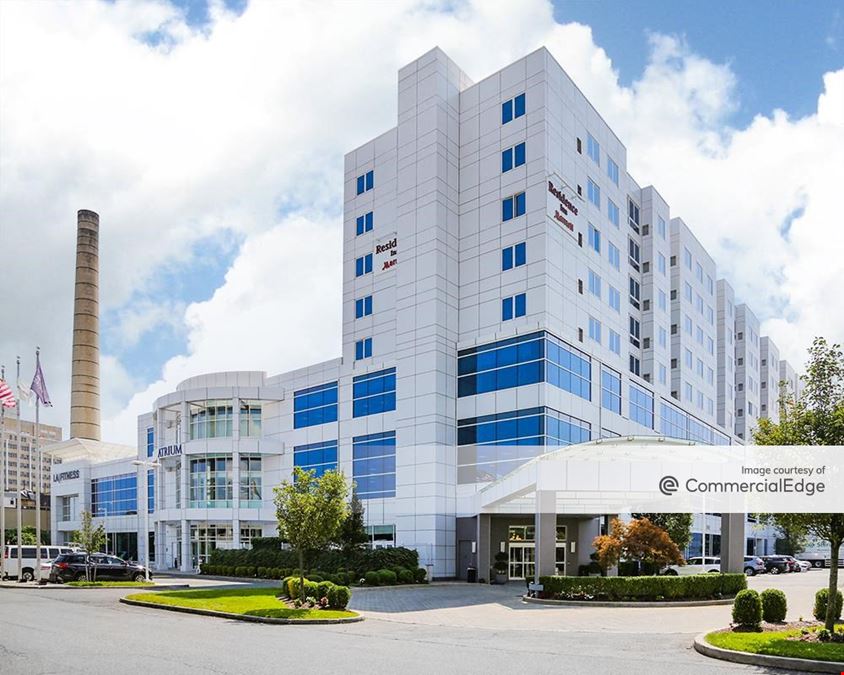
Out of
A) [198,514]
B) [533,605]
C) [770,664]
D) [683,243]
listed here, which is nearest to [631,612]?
[533,605]

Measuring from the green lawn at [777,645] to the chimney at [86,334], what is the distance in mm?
75436

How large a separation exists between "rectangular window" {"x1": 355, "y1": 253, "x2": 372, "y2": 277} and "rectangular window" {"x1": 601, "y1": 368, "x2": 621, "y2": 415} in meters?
15.5

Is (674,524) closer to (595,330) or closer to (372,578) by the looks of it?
(595,330)

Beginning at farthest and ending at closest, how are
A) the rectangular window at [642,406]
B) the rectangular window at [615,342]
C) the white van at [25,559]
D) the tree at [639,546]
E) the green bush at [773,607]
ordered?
the rectangular window at [642,406]
the rectangular window at [615,342]
the white van at [25,559]
the tree at [639,546]
the green bush at [773,607]

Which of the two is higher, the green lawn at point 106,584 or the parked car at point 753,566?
the green lawn at point 106,584

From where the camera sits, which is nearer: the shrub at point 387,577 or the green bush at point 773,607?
the green bush at point 773,607

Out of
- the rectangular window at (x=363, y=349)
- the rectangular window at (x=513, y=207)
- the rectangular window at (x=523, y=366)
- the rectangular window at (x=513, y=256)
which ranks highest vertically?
the rectangular window at (x=513, y=207)

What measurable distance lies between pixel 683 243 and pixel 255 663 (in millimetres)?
62843

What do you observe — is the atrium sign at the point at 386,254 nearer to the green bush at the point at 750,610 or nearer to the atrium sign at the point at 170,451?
the atrium sign at the point at 170,451

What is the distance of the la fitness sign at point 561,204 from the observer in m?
47.0

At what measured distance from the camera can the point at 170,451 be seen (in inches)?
2299

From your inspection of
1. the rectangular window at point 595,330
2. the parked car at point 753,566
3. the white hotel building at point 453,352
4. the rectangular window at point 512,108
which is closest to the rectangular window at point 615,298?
the white hotel building at point 453,352

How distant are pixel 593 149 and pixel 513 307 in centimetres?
1282

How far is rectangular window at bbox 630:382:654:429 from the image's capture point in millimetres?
56000
